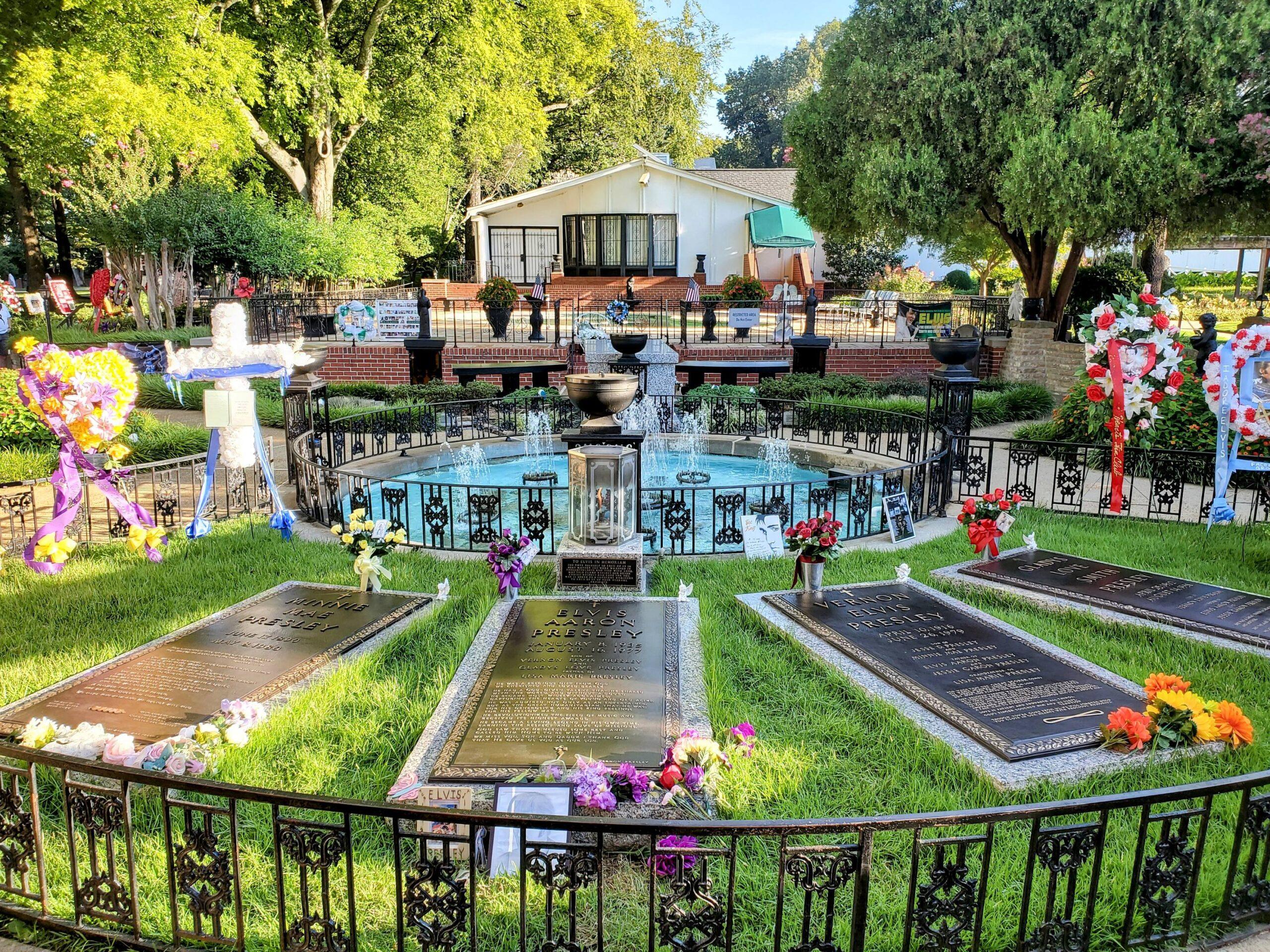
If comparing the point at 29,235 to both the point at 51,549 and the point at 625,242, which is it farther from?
the point at 51,549

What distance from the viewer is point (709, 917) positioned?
131 inches

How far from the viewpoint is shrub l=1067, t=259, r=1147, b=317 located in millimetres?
20672

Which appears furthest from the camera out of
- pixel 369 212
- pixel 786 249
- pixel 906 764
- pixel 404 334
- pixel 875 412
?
pixel 786 249

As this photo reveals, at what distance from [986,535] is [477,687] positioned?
500cm

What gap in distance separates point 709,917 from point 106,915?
2604 mm

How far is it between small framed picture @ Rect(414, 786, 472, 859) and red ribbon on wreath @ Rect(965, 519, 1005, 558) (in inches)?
221

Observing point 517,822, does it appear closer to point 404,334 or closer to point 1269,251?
point 404,334

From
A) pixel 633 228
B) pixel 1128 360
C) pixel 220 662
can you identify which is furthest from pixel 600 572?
pixel 633 228

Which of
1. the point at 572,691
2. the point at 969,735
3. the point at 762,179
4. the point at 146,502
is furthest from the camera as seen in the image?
the point at 762,179

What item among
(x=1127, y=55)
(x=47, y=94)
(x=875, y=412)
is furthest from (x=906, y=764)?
(x=47, y=94)

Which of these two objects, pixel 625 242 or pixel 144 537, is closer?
pixel 144 537

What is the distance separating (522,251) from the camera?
118 ft

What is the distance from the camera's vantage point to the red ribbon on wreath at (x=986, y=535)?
323 inches

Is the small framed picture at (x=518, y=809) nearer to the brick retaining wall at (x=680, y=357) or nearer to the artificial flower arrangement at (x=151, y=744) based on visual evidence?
the artificial flower arrangement at (x=151, y=744)
